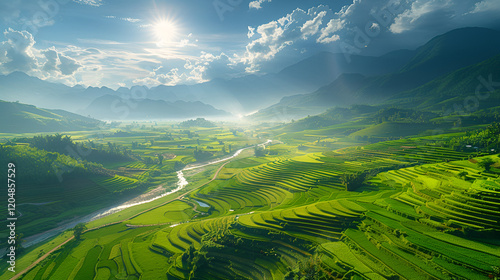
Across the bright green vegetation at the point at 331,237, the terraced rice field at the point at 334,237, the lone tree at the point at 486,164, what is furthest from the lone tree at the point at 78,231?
the lone tree at the point at 486,164

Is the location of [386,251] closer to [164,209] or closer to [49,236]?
[164,209]

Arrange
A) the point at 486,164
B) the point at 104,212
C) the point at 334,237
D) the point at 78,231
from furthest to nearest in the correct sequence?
the point at 104,212 < the point at 78,231 < the point at 486,164 < the point at 334,237

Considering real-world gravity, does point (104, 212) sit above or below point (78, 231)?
below

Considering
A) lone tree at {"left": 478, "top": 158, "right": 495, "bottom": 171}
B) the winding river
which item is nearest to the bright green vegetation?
lone tree at {"left": 478, "top": 158, "right": 495, "bottom": 171}

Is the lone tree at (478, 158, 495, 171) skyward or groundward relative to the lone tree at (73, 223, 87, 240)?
skyward

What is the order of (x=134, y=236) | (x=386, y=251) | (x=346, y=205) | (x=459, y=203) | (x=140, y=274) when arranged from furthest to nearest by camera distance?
1. (x=134, y=236)
2. (x=346, y=205)
3. (x=140, y=274)
4. (x=459, y=203)
5. (x=386, y=251)

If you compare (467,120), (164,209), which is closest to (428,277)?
(164,209)

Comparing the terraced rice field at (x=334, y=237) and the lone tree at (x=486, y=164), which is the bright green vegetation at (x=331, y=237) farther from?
the lone tree at (x=486, y=164)

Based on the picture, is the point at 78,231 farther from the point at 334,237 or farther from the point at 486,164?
the point at 486,164

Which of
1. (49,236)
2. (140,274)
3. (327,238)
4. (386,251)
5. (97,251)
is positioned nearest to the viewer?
(386,251)

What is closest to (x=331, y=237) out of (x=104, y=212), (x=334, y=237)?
(x=334, y=237)

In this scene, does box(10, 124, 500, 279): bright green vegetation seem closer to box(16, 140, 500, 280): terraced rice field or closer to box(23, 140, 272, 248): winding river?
box(16, 140, 500, 280): terraced rice field
